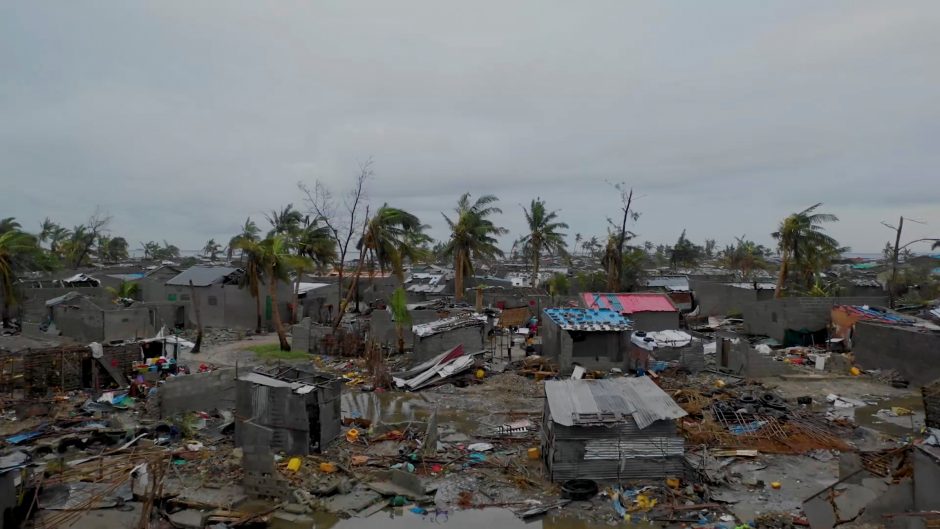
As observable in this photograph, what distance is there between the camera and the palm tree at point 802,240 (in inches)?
1232

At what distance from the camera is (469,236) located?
3278cm

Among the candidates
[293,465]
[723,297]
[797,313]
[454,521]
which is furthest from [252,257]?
[723,297]

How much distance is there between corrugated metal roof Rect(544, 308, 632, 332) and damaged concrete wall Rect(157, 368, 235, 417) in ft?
34.5

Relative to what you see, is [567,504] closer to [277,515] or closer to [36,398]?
[277,515]

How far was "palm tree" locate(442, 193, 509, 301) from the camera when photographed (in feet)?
107

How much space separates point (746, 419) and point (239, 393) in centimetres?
1141

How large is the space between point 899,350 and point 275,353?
71.5 feet

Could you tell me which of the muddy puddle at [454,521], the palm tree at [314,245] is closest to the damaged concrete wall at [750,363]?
the muddy puddle at [454,521]

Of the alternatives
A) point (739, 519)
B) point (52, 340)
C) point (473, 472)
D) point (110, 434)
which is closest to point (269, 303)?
point (52, 340)

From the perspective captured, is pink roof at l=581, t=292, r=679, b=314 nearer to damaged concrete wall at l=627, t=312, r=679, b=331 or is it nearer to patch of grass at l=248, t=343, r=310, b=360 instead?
damaged concrete wall at l=627, t=312, r=679, b=331

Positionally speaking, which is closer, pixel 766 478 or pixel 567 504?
pixel 567 504

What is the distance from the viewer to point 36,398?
15375 mm

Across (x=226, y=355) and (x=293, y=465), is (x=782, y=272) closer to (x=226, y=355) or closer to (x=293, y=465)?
→ (x=226, y=355)

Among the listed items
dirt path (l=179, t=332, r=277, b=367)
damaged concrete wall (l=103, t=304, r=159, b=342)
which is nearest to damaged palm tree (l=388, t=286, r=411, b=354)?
dirt path (l=179, t=332, r=277, b=367)
